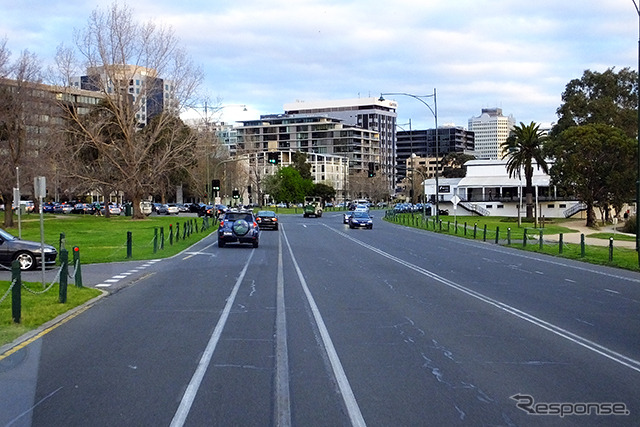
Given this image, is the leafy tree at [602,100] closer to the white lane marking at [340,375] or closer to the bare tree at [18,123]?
the bare tree at [18,123]

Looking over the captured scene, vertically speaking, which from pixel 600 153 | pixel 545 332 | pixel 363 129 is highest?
pixel 363 129

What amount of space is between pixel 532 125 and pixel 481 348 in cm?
7408

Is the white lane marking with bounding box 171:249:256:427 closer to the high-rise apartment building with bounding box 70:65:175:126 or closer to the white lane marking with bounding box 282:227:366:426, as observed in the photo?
the white lane marking with bounding box 282:227:366:426

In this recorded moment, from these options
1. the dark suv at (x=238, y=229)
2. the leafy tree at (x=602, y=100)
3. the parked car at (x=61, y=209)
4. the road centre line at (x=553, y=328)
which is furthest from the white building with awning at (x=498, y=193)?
the road centre line at (x=553, y=328)

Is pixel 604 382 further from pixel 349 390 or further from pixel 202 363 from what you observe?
pixel 202 363

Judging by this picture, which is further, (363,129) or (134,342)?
(363,129)

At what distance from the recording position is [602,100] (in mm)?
79000

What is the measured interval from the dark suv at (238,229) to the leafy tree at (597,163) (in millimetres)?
41535

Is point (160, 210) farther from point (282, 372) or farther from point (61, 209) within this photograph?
point (282, 372)

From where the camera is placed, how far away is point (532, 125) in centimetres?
8069

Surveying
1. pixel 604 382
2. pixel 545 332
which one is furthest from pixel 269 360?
pixel 545 332

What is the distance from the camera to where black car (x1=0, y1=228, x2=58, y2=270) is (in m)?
22.9

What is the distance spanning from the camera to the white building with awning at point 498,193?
3750 inches

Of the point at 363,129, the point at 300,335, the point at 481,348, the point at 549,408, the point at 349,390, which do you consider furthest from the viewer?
the point at 363,129
